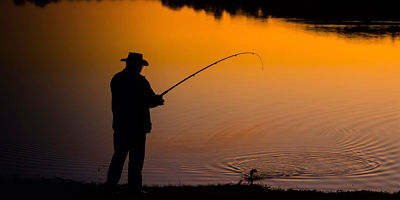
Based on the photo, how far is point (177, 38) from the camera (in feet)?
150

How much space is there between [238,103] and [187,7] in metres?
63.7

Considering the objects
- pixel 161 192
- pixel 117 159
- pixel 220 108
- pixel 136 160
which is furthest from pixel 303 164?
pixel 220 108

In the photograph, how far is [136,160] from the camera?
28.4ft

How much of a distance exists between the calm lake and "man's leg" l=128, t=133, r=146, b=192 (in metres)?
4.14

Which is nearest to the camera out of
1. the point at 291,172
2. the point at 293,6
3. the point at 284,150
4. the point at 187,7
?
the point at 291,172

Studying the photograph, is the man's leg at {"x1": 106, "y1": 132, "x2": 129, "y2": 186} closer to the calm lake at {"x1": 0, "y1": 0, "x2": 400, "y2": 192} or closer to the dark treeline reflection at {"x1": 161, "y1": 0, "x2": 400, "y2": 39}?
the calm lake at {"x1": 0, "y1": 0, "x2": 400, "y2": 192}

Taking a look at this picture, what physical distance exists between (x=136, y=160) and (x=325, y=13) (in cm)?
6282

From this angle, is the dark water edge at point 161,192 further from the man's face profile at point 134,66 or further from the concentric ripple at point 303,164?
the concentric ripple at point 303,164

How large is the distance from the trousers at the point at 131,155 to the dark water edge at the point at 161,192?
0.83 feet

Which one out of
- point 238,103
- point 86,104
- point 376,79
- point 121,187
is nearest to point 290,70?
point 376,79

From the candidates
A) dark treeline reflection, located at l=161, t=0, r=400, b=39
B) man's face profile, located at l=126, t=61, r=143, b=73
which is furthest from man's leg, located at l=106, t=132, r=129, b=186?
dark treeline reflection, located at l=161, t=0, r=400, b=39

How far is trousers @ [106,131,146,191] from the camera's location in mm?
8500

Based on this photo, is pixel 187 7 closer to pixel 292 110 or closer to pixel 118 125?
pixel 292 110

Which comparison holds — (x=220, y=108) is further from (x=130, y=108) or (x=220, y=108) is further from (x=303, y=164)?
(x=130, y=108)
